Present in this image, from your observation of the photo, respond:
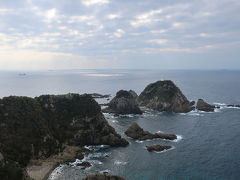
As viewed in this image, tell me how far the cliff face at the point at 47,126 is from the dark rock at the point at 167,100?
2576 inches

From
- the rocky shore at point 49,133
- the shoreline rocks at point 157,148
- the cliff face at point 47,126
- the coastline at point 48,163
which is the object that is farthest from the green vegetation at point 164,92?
the coastline at point 48,163

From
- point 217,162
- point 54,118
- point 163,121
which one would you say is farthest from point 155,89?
point 217,162

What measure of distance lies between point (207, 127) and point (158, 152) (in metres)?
42.6

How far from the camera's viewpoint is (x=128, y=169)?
87062 mm

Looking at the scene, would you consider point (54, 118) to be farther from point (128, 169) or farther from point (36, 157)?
point (128, 169)

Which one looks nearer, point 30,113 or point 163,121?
point 30,113

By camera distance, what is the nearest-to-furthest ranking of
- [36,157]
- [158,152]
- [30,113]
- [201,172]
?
[201,172], [36,157], [158,152], [30,113]

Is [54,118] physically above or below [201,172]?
above

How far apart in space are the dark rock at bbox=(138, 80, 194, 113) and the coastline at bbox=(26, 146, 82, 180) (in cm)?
8805

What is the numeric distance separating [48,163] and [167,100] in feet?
347

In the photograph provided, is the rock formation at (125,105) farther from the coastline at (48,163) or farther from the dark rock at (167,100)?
the coastline at (48,163)

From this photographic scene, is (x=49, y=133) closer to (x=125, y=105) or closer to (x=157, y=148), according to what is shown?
(x=157, y=148)

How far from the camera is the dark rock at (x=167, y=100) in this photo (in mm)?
180875

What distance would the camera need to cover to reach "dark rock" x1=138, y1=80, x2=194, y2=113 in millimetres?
180875
